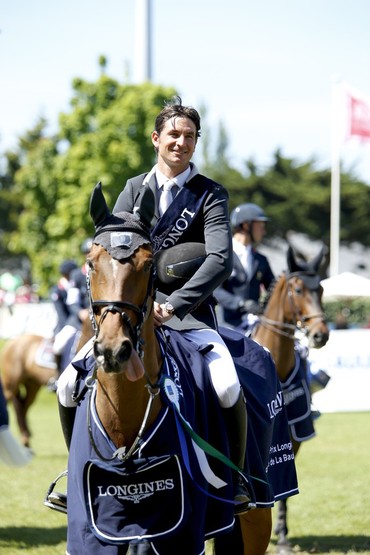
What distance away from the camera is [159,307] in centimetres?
466

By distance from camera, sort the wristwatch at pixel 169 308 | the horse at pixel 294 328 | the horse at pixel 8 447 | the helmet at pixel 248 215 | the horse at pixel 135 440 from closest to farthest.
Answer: the horse at pixel 135 440, the wristwatch at pixel 169 308, the horse at pixel 8 447, the horse at pixel 294 328, the helmet at pixel 248 215

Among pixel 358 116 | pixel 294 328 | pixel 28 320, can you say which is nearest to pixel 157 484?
pixel 294 328

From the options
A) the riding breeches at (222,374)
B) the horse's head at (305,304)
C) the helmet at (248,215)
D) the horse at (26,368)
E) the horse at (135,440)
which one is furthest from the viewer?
the horse at (26,368)

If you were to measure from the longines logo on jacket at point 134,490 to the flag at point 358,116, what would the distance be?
24421mm

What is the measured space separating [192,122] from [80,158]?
38226 millimetres

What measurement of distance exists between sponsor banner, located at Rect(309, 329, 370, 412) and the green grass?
5.96ft

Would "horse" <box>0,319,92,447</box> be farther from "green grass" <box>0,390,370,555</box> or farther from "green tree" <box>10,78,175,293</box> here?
"green tree" <box>10,78,175,293</box>

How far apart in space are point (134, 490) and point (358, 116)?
24809 mm

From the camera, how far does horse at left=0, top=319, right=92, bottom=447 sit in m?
16.7

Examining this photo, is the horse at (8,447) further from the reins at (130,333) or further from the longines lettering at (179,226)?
the reins at (130,333)

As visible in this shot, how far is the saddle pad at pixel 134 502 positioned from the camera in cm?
438

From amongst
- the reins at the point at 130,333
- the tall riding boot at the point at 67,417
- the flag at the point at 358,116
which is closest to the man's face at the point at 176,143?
the reins at the point at 130,333

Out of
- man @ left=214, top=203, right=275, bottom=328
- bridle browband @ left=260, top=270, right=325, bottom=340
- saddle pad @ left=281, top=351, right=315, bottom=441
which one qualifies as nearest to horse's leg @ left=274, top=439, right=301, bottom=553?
saddle pad @ left=281, top=351, right=315, bottom=441

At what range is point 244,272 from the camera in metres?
10.3
